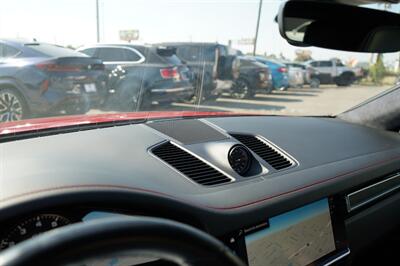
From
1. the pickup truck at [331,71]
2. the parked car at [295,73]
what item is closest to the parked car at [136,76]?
the parked car at [295,73]

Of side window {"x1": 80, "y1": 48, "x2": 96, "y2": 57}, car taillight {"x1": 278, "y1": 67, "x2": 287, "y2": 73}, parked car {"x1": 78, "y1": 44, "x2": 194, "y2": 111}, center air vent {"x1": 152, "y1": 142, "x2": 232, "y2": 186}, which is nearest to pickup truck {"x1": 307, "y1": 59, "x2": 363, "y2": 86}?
car taillight {"x1": 278, "y1": 67, "x2": 287, "y2": 73}

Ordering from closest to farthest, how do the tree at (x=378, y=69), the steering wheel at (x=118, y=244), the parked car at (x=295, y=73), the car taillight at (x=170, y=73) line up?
the steering wheel at (x=118, y=244)
the car taillight at (x=170, y=73)
the tree at (x=378, y=69)
the parked car at (x=295, y=73)

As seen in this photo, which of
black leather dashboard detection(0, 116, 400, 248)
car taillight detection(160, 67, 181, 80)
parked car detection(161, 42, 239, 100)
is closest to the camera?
black leather dashboard detection(0, 116, 400, 248)

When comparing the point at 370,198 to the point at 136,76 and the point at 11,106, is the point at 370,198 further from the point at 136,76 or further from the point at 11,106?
the point at 11,106

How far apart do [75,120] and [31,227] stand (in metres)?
0.91

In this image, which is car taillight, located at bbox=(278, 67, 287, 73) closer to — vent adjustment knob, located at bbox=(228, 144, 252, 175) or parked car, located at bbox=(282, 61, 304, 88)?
parked car, located at bbox=(282, 61, 304, 88)

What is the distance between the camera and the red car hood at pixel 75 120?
6.23 ft

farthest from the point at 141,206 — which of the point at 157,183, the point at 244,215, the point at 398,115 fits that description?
the point at 398,115

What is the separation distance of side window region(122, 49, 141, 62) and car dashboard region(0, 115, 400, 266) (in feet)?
1.66

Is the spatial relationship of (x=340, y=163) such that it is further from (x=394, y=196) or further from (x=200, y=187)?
(x=200, y=187)

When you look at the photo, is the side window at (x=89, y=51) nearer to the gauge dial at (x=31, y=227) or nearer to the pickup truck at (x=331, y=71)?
the gauge dial at (x=31, y=227)

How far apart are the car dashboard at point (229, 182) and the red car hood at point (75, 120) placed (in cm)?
12

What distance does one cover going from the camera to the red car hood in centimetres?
190

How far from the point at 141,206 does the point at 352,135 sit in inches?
70.3
